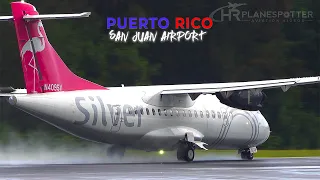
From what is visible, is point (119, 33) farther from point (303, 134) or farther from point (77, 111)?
point (77, 111)

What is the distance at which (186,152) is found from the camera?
31.1 meters

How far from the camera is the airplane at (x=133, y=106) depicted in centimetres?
2784

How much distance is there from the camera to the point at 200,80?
4744 centimetres

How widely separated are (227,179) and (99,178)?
315 centimetres

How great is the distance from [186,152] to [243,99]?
3377 millimetres

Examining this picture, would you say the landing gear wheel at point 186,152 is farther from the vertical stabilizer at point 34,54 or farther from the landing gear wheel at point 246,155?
the vertical stabilizer at point 34,54

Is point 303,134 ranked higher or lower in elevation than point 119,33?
lower

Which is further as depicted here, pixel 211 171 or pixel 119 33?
pixel 119 33

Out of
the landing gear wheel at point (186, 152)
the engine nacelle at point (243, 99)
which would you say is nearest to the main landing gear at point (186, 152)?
the landing gear wheel at point (186, 152)

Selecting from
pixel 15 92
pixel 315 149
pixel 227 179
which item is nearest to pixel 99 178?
pixel 227 179

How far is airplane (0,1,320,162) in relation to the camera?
27844mm
